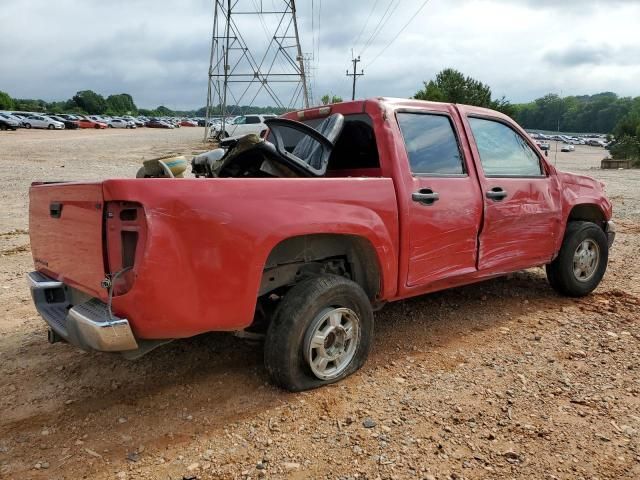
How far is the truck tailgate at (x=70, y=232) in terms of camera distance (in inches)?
105

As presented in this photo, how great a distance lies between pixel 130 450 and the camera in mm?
2666

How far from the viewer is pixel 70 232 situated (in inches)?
116

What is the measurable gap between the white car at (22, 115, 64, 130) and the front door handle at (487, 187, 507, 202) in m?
53.5

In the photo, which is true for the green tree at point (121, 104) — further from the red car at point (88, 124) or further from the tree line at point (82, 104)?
the red car at point (88, 124)

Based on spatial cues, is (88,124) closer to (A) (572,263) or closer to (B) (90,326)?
(A) (572,263)

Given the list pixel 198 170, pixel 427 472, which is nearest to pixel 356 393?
pixel 427 472

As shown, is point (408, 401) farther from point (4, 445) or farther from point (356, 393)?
point (4, 445)

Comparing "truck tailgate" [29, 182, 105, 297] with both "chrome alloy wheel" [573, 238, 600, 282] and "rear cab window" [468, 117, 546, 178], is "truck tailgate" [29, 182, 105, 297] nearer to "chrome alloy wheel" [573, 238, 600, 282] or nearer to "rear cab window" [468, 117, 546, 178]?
"rear cab window" [468, 117, 546, 178]

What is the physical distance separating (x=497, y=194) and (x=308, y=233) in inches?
77.0

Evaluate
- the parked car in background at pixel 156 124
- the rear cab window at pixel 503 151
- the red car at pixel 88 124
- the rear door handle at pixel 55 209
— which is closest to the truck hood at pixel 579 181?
the rear cab window at pixel 503 151

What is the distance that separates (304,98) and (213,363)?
25.9 meters

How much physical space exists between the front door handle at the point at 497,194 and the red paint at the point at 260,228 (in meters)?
0.05

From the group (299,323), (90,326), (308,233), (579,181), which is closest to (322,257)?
(308,233)

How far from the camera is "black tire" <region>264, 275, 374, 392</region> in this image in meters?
3.03
